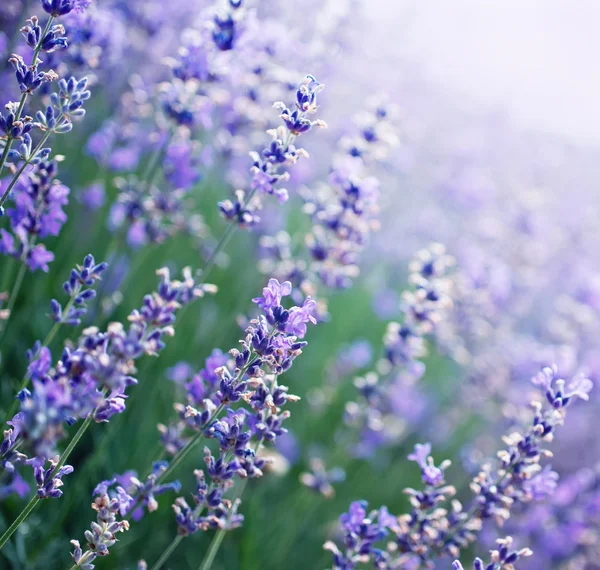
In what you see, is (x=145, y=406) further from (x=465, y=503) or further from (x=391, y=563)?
(x=465, y=503)

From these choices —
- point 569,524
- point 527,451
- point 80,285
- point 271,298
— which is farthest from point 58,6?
point 569,524

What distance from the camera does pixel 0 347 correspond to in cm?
242

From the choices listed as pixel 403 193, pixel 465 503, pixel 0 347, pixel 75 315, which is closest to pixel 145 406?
pixel 0 347

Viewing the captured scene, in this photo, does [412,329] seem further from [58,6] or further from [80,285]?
[58,6]

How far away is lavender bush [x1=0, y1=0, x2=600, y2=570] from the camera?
1467 millimetres

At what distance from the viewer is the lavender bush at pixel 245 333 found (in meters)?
1.47

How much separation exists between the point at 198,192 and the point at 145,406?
6.43 feet

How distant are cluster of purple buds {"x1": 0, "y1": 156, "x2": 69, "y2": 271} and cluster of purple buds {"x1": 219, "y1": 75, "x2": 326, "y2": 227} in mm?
506

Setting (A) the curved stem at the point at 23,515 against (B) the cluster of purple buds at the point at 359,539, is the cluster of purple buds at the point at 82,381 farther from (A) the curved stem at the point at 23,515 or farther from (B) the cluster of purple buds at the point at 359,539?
(B) the cluster of purple buds at the point at 359,539

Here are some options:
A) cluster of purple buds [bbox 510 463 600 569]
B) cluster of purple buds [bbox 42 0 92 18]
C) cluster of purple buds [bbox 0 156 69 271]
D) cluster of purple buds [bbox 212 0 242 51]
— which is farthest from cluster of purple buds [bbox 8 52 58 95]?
cluster of purple buds [bbox 510 463 600 569]

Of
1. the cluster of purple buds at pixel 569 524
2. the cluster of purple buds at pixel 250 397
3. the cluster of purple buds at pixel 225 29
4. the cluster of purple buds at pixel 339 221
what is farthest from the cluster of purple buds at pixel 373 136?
the cluster of purple buds at pixel 569 524

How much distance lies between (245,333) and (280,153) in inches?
53.5

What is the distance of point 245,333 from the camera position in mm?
2854

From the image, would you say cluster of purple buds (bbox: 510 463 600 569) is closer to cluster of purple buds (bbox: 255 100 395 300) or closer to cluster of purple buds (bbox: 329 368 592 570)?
cluster of purple buds (bbox: 329 368 592 570)
